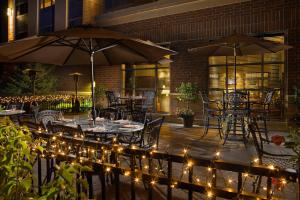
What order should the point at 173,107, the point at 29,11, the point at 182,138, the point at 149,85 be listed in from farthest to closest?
1. the point at 29,11
2. the point at 149,85
3. the point at 173,107
4. the point at 182,138

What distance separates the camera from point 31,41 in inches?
206

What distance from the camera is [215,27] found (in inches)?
423

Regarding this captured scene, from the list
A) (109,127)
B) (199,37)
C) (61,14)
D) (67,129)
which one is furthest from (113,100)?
(67,129)

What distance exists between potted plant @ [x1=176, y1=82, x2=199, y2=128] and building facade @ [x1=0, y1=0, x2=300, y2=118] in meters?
0.40

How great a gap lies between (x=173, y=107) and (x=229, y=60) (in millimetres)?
2656

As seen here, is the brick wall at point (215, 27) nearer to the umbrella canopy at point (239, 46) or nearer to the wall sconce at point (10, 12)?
the umbrella canopy at point (239, 46)

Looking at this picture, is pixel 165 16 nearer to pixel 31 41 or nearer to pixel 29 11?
pixel 31 41

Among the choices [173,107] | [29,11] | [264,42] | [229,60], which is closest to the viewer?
[264,42]

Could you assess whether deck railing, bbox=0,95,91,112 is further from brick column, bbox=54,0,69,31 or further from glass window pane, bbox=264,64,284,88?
glass window pane, bbox=264,64,284,88

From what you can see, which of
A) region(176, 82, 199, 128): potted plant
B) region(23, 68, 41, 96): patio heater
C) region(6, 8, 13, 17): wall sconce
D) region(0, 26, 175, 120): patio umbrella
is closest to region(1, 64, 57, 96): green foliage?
region(23, 68, 41, 96): patio heater

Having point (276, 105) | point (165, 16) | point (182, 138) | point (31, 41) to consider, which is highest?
point (165, 16)

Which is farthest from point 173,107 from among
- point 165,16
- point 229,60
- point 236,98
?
point 236,98

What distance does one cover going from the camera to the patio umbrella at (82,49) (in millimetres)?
4746

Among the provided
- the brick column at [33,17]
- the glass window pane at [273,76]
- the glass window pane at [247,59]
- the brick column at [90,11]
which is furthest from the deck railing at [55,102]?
the glass window pane at [273,76]
